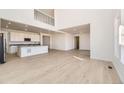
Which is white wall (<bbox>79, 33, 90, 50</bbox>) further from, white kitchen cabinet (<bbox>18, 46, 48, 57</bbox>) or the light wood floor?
the light wood floor

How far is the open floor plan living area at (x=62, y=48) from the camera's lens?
2855 mm

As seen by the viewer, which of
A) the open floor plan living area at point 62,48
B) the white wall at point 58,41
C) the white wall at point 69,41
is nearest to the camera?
the open floor plan living area at point 62,48

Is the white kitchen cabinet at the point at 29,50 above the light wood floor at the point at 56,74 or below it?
above

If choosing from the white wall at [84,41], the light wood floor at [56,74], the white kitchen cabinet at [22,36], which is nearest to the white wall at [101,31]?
the light wood floor at [56,74]

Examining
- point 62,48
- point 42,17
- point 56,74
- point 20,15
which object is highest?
point 42,17

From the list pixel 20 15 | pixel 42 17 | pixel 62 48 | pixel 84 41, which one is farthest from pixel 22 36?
pixel 84 41

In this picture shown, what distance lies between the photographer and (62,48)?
11.4 m

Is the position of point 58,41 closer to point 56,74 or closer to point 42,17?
point 42,17

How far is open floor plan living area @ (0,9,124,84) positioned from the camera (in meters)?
2.86

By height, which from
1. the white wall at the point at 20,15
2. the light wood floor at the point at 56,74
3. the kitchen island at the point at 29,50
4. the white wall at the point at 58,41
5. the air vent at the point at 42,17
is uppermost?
the air vent at the point at 42,17

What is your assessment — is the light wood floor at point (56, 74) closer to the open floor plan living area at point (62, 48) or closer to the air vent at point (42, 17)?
the open floor plan living area at point (62, 48)
